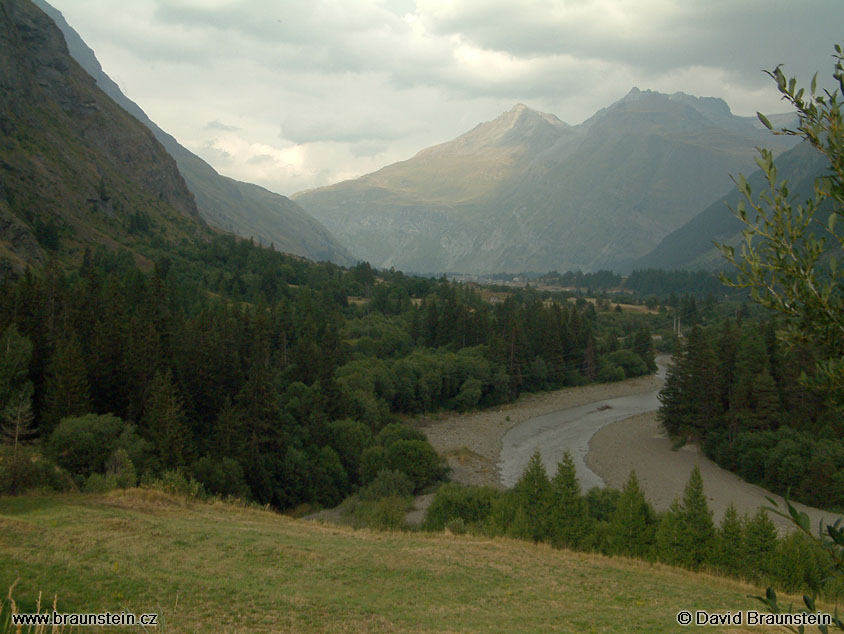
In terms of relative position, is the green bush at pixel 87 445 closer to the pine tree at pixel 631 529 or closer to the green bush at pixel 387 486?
the green bush at pixel 387 486

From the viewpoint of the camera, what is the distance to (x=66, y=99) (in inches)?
5074

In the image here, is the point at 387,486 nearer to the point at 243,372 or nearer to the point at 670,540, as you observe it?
the point at 243,372

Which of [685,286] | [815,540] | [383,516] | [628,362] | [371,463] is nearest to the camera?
[815,540]

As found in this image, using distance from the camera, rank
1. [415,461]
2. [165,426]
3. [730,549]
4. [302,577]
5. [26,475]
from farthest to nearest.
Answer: [415,461] < [165,426] < [730,549] < [26,475] < [302,577]

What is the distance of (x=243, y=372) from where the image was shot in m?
48.4

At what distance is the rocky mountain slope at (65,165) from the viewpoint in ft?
271

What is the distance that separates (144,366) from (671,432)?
48.4m

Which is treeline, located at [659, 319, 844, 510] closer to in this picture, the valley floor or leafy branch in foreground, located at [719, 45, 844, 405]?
the valley floor

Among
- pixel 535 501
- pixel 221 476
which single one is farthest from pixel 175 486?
pixel 535 501

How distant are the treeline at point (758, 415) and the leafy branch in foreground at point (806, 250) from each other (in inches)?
1467

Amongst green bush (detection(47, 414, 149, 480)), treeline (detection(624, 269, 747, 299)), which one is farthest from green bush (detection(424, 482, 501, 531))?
treeline (detection(624, 269, 747, 299))

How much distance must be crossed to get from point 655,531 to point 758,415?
3149 cm

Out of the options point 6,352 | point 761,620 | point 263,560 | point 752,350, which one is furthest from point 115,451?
point 752,350

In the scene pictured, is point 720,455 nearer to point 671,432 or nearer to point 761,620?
point 671,432
